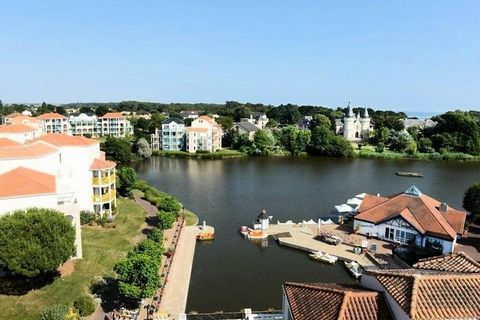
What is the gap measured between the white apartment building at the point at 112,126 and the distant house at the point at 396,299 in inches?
3686

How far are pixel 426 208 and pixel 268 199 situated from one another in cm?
1805

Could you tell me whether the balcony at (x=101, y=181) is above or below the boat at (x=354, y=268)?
above

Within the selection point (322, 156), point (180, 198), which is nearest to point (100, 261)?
point (180, 198)

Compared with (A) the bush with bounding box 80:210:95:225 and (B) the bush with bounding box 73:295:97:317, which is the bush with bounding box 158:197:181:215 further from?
(B) the bush with bounding box 73:295:97:317

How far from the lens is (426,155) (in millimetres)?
78562

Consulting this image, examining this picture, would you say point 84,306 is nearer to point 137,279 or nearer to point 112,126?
point 137,279

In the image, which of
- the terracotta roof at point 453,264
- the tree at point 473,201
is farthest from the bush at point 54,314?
the tree at point 473,201

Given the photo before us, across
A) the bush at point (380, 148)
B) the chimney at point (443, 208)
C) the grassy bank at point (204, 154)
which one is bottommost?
the grassy bank at point (204, 154)

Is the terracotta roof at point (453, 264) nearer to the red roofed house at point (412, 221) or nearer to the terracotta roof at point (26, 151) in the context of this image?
the red roofed house at point (412, 221)

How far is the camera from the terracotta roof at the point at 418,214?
2791 cm

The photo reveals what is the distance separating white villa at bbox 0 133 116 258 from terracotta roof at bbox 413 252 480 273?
61.9 ft

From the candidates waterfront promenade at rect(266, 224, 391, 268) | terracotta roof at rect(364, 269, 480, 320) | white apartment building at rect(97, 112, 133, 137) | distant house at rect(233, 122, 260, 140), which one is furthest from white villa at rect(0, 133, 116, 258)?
white apartment building at rect(97, 112, 133, 137)

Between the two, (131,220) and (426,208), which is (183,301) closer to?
(131,220)

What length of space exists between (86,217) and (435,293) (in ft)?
83.2
